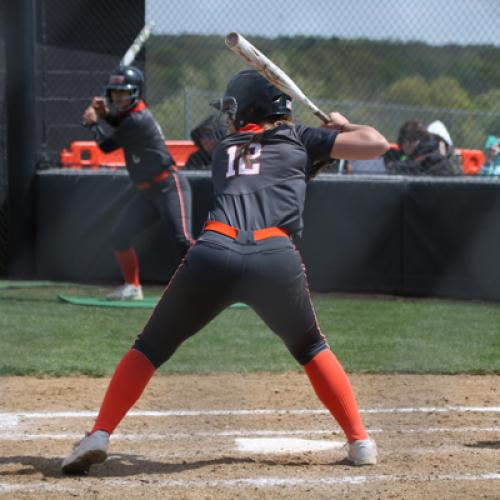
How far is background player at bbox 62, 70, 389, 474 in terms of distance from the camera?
12.6 feet

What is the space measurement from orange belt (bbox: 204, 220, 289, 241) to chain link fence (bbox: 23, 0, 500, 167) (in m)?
6.48

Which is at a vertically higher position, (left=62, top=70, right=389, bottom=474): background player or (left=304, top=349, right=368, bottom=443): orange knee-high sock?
(left=62, top=70, right=389, bottom=474): background player

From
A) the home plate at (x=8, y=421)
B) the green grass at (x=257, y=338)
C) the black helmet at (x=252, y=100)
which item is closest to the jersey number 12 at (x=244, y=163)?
the black helmet at (x=252, y=100)

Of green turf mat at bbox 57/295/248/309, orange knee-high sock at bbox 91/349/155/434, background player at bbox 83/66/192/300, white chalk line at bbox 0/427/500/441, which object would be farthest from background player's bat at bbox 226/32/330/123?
green turf mat at bbox 57/295/248/309

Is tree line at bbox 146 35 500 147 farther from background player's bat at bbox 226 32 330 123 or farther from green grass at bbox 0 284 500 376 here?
background player's bat at bbox 226 32 330 123

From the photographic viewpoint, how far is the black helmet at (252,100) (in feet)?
13.1

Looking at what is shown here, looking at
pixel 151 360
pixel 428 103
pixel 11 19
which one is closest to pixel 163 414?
pixel 151 360

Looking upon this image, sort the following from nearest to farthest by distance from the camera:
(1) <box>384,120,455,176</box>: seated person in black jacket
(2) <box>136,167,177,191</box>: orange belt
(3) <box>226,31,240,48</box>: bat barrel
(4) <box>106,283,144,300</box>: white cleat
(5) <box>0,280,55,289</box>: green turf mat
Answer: (3) <box>226,31,240,48</box>: bat barrel, (2) <box>136,167,177,191</box>: orange belt, (4) <box>106,283,144,300</box>: white cleat, (5) <box>0,280,55,289</box>: green turf mat, (1) <box>384,120,455,176</box>: seated person in black jacket

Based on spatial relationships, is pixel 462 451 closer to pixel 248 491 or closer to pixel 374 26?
pixel 248 491

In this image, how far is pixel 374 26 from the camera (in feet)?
33.1

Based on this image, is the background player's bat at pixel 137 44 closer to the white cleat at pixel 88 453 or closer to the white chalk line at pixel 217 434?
the white chalk line at pixel 217 434

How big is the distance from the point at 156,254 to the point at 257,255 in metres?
6.13

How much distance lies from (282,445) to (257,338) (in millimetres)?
2810

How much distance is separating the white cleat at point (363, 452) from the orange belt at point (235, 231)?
0.84 meters
